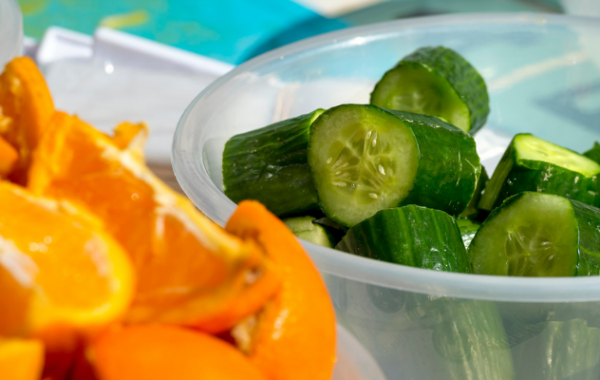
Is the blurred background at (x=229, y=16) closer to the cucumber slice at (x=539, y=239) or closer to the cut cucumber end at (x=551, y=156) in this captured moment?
the cut cucumber end at (x=551, y=156)

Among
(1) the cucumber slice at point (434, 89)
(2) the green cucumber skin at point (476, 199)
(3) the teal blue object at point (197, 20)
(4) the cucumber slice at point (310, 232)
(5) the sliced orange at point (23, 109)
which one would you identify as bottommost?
(3) the teal blue object at point (197, 20)

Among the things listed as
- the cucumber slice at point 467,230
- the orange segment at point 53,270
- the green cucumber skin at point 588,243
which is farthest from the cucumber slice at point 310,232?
the orange segment at point 53,270

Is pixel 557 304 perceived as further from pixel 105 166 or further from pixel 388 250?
pixel 105 166

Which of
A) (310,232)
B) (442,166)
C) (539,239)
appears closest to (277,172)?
(310,232)

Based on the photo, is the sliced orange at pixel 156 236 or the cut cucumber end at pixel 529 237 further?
the cut cucumber end at pixel 529 237

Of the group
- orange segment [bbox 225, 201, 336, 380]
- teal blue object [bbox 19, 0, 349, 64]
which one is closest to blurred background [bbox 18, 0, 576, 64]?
teal blue object [bbox 19, 0, 349, 64]

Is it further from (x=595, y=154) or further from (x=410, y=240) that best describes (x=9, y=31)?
(x=595, y=154)

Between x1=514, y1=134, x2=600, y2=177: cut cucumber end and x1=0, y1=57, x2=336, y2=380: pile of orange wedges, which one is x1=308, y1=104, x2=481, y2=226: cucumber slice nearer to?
x1=514, y1=134, x2=600, y2=177: cut cucumber end
